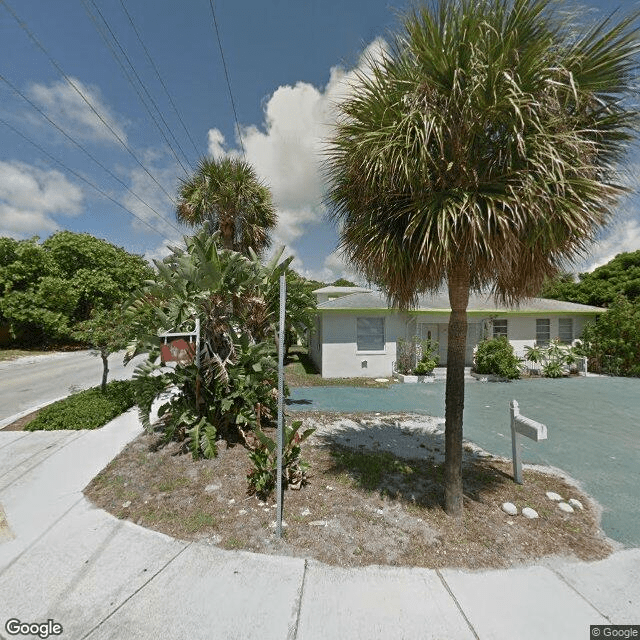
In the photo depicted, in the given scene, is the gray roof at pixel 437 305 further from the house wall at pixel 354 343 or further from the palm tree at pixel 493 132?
the palm tree at pixel 493 132

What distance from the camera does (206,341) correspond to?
5508 mm

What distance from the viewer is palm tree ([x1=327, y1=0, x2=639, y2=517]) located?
2.76 metres

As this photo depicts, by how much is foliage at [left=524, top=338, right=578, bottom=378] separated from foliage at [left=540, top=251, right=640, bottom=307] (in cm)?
776

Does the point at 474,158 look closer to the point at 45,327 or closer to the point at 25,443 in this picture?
the point at 25,443

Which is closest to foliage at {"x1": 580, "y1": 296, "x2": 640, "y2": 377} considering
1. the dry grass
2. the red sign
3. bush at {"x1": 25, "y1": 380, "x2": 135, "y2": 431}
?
the dry grass

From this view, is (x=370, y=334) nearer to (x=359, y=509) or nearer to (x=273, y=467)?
(x=273, y=467)

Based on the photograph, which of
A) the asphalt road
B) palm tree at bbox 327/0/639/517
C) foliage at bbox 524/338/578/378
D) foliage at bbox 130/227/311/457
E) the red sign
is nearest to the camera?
palm tree at bbox 327/0/639/517

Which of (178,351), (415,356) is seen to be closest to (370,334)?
(415,356)

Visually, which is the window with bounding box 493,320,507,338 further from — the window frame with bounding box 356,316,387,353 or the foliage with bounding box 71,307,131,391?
the foliage with bounding box 71,307,131,391

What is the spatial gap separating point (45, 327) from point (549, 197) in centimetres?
2476

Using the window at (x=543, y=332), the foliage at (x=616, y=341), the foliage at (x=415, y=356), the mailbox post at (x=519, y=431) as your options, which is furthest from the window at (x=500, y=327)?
the mailbox post at (x=519, y=431)

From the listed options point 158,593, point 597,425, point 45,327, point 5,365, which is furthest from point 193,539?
point 45,327

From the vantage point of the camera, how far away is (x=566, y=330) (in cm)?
1424
